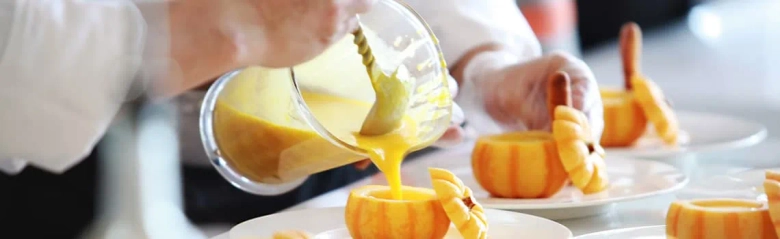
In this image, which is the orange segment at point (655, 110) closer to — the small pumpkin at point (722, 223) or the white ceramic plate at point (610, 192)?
the white ceramic plate at point (610, 192)

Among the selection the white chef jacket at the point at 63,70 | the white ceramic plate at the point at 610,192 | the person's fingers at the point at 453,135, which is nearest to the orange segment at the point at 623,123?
the white ceramic plate at the point at 610,192

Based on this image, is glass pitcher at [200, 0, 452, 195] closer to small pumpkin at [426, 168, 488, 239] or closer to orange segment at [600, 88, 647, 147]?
small pumpkin at [426, 168, 488, 239]

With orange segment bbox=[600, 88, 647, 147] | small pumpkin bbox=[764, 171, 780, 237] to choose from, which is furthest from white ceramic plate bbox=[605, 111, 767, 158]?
small pumpkin bbox=[764, 171, 780, 237]

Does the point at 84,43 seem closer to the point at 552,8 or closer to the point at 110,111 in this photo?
the point at 110,111

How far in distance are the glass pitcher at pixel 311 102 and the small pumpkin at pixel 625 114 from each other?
0.43 metres

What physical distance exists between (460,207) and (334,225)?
0.15m

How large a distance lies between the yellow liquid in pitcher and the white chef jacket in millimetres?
168

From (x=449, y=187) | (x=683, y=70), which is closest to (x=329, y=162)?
(x=449, y=187)

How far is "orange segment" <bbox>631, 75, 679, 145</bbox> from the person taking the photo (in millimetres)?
1251

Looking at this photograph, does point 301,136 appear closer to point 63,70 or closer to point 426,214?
point 426,214

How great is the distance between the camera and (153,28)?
2.27 ft

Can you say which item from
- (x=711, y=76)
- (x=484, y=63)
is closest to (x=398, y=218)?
(x=484, y=63)

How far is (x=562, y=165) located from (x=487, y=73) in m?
0.37

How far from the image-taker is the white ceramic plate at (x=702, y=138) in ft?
3.99
